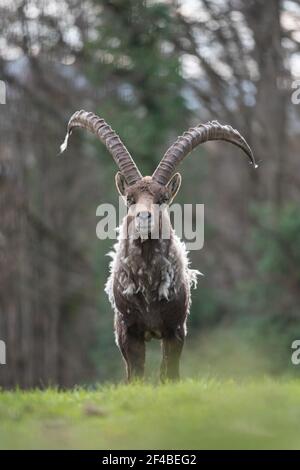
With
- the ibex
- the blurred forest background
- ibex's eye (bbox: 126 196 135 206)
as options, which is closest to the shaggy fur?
the ibex

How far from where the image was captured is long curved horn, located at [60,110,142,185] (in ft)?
38.8

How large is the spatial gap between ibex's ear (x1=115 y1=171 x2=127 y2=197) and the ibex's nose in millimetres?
1147

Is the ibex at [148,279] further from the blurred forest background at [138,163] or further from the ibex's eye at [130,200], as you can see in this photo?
the blurred forest background at [138,163]

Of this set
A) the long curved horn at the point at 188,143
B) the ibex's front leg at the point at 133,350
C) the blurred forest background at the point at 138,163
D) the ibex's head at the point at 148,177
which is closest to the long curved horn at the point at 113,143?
the ibex's head at the point at 148,177

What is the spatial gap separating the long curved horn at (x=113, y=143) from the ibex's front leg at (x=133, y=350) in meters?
1.77

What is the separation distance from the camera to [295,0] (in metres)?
30.6

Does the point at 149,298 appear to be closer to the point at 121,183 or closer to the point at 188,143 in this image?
the point at 121,183

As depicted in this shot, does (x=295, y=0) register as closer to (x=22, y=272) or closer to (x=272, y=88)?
(x=272, y=88)

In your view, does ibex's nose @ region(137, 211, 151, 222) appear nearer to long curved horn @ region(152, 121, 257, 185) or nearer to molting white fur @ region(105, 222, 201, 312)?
molting white fur @ region(105, 222, 201, 312)

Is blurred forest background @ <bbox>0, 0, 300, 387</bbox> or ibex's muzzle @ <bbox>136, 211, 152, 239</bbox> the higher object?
blurred forest background @ <bbox>0, 0, 300, 387</bbox>

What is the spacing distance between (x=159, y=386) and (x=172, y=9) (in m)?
23.2

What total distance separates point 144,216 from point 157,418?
2724 millimetres

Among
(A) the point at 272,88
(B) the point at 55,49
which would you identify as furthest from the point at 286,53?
(B) the point at 55,49
